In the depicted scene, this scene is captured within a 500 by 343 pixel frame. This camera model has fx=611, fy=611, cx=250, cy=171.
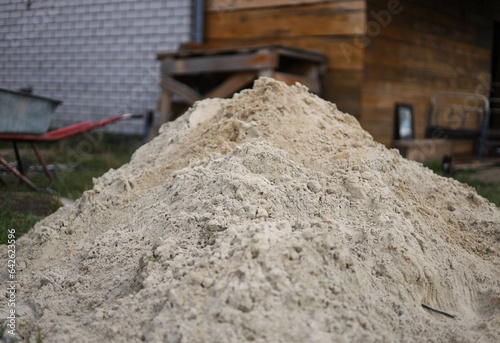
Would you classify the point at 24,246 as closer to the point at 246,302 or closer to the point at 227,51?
the point at 246,302

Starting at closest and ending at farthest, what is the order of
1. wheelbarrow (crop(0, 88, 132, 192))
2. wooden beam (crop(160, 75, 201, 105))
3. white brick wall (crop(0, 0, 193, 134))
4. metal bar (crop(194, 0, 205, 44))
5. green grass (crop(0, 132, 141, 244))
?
1. green grass (crop(0, 132, 141, 244))
2. wheelbarrow (crop(0, 88, 132, 192))
3. wooden beam (crop(160, 75, 201, 105))
4. metal bar (crop(194, 0, 205, 44))
5. white brick wall (crop(0, 0, 193, 134))

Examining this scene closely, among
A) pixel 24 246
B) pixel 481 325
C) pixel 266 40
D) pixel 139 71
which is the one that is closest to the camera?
pixel 481 325

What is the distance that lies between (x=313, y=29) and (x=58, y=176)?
10.7 feet

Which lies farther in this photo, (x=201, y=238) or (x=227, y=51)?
(x=227, y=51)

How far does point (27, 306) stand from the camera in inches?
98.3

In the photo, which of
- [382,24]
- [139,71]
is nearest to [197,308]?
[382,24]

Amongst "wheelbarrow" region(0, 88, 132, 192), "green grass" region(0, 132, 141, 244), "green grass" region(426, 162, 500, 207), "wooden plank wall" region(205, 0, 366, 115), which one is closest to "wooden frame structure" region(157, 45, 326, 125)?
"wooden plank wall" region(205, 0, 366, 115)

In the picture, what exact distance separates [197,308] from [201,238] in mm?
443

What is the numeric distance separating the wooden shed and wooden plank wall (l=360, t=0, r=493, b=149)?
0.4 inches

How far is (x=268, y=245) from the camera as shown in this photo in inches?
82.4

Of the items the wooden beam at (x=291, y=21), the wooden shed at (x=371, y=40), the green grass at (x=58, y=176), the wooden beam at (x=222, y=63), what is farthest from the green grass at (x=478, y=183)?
the green grass at (x=58, y=176)

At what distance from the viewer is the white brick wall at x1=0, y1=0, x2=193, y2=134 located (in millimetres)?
8602

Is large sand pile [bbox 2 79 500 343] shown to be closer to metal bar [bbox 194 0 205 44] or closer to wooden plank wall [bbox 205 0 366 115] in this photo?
wooden plank wall [bbox 205 0 366 115]

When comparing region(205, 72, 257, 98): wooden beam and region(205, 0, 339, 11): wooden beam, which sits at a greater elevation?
region(205, 0, 339, 11): wooden beam
